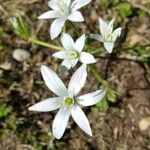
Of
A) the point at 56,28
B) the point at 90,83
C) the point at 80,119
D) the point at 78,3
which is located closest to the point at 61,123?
the point at 80,119

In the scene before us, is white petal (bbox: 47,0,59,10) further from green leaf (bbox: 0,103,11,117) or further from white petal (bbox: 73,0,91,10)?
green leaf (bbox: 0,103,11,117)

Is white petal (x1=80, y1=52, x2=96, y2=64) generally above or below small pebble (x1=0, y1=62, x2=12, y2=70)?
above

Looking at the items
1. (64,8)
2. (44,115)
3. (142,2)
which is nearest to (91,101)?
(64,8)

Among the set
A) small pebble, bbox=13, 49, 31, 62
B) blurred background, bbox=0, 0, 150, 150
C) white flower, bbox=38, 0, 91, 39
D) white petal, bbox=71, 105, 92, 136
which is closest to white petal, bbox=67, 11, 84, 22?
white flower, bbox=38, 0, 91, 39

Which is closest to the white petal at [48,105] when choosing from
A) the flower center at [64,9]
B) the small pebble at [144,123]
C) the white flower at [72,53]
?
the white flower at [72,53]

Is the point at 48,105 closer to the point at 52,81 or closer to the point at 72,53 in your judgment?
the point at 52,81

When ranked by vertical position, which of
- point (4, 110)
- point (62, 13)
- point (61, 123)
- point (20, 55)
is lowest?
point (4, 110)

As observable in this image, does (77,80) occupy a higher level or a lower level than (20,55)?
higher

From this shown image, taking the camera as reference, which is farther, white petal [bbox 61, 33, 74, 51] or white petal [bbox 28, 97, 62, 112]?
white petal [bbox 61, 33, 74, 51]
